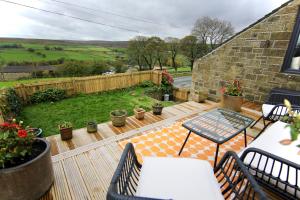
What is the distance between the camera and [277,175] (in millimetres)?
1130

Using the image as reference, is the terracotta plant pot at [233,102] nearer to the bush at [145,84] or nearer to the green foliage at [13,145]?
the green foliage at [13,145]

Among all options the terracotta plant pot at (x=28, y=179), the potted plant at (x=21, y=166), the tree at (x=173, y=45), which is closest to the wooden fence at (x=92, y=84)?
the potted plant at (x=21, y=166)

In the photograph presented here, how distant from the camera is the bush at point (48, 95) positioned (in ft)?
20.6

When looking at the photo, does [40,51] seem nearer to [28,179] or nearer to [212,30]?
[212,30]

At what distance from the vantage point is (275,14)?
3.65m

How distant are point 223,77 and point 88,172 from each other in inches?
182

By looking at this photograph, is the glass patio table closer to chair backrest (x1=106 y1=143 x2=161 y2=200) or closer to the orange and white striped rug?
the orange and white striped rug

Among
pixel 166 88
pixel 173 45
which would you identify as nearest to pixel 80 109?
pixel 166 88

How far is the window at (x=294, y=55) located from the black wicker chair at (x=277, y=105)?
1.78 feet

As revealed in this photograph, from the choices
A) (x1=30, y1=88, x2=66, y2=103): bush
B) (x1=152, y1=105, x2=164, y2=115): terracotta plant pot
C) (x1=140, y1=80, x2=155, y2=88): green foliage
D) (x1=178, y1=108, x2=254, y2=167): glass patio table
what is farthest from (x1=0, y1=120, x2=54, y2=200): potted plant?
(x1=140, y1=80, x2=155, y2=88): green foliage

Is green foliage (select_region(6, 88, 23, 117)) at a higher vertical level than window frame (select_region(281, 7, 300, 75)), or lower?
lower

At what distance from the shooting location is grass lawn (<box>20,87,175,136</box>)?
15.6ft

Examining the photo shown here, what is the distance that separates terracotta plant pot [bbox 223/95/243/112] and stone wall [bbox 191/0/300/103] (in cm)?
98

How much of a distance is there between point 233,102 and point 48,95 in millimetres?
7212
